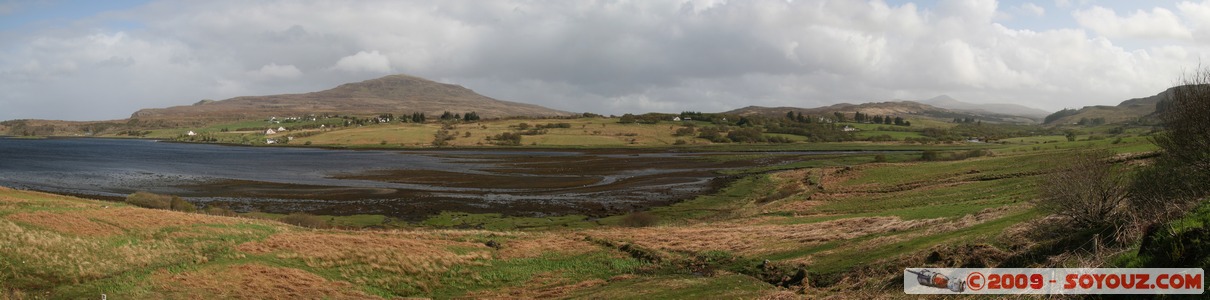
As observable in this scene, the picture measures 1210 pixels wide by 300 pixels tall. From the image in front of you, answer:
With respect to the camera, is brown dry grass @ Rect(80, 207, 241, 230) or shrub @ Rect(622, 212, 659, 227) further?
shrub @ Rect(622, 212, 659, 227)

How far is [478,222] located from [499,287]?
83.5 feet

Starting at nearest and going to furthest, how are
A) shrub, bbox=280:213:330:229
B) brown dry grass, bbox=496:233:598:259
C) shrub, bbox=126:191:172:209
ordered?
brown dry grass, bbox=496:233:598:259 < shrub, bbox=280:213:330:229 < shrub, bbox=126:191:172:209

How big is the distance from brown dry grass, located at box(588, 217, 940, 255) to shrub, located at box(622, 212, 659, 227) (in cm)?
1179

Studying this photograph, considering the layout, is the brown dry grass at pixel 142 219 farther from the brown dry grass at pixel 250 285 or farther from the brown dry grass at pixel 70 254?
the brown dry grass at pixel 250 285

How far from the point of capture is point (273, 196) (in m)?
63.6

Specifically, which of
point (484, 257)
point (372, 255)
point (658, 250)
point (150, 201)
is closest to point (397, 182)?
point (150, 201)

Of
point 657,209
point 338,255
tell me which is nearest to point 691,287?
point 338,255

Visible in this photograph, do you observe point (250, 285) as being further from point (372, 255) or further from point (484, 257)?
point (484, 257)

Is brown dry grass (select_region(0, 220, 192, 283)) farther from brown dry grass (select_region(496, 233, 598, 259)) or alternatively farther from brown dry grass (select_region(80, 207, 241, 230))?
brown dry grass (select_region(496, 233, 598, 259))

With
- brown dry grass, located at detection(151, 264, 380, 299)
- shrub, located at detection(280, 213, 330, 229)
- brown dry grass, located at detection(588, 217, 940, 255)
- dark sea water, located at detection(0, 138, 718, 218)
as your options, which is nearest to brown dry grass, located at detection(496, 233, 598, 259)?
brown dry grass, located at detection(588, 217, 940, 255)

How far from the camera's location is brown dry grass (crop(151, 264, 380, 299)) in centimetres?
1819

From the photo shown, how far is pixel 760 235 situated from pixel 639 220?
58.9ft

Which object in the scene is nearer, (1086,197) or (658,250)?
(1086,197)

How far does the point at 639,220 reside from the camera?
4644cm
